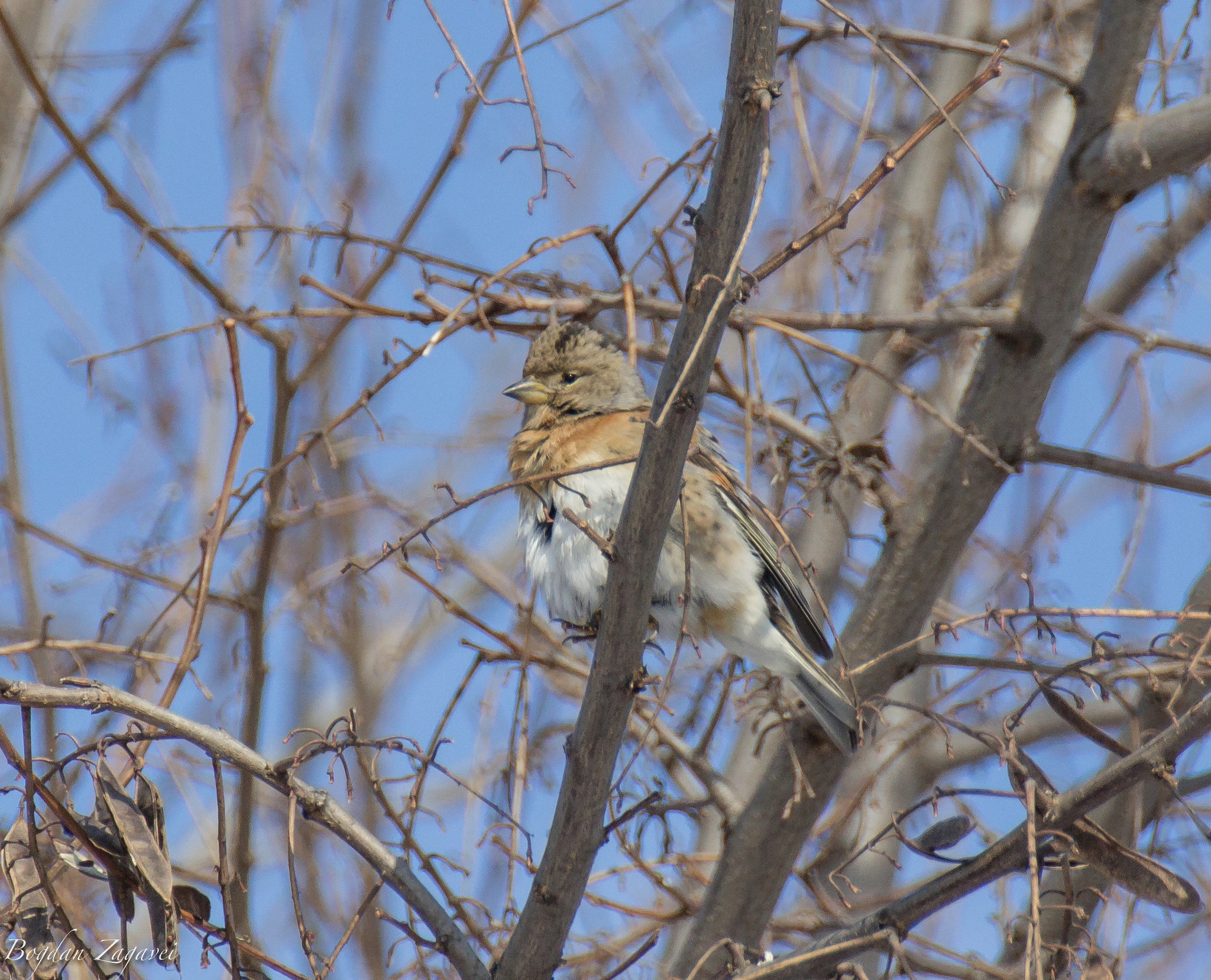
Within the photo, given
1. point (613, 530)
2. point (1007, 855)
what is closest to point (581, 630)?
point (613, 530)

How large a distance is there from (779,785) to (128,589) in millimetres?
2266

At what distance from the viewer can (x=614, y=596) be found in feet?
8.17

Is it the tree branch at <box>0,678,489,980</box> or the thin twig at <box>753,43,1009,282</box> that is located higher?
the thin twig at <box>753,43,1009,282</box>

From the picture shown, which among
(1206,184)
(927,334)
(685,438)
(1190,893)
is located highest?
(1206,184)

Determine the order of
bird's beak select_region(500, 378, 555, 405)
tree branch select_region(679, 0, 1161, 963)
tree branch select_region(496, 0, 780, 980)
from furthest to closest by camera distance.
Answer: bird's beak select_region(500, 378, 555, 405), tree branch select_region(679, 0, 1161, 963), tree branch select_region(496, 0, 780, 980)

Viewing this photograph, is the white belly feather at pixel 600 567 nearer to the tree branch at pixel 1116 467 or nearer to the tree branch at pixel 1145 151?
the tree branch at pixel 1116 467

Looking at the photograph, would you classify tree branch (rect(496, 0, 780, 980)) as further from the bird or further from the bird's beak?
the bird's beak

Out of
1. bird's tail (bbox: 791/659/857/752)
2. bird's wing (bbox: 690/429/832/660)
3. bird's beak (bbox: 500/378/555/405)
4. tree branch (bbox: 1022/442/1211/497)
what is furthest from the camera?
bird's beak (bbox: 500/378/555/405)

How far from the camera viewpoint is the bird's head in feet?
15.1

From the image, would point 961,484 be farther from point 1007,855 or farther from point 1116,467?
point 1007,855

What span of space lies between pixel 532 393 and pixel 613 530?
86cm

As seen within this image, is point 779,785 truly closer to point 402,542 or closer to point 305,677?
point 402,542

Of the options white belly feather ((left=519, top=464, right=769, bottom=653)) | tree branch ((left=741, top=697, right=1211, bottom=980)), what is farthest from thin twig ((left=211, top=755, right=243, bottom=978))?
white belly feather ((left=519, top=464, right=769, bottom=653))

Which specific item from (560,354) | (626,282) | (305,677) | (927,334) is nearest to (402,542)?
(626,282)
